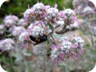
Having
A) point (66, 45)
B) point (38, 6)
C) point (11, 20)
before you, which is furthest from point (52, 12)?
point (11, 20)

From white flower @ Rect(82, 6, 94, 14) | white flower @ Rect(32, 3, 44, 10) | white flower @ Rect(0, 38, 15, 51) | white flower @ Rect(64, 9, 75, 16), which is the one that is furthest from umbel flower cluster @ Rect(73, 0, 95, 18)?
white flower @ Rect(0, 38, 15, 51)

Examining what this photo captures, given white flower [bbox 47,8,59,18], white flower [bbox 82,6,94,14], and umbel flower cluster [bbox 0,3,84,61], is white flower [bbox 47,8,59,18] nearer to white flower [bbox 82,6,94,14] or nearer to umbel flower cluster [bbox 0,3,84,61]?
umbel flower cluster [bbox 0,3,84,61]

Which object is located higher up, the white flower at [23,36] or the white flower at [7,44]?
the white flower at [23,36]

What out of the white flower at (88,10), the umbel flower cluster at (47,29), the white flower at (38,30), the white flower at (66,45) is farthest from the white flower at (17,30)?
the white flower at (88,10)

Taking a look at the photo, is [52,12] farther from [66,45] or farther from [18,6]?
[18,6]

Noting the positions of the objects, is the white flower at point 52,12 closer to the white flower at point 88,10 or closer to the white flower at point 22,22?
the white flower at point 22,22

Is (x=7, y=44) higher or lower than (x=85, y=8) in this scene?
lower

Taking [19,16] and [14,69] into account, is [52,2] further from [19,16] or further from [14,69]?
[14,69]
